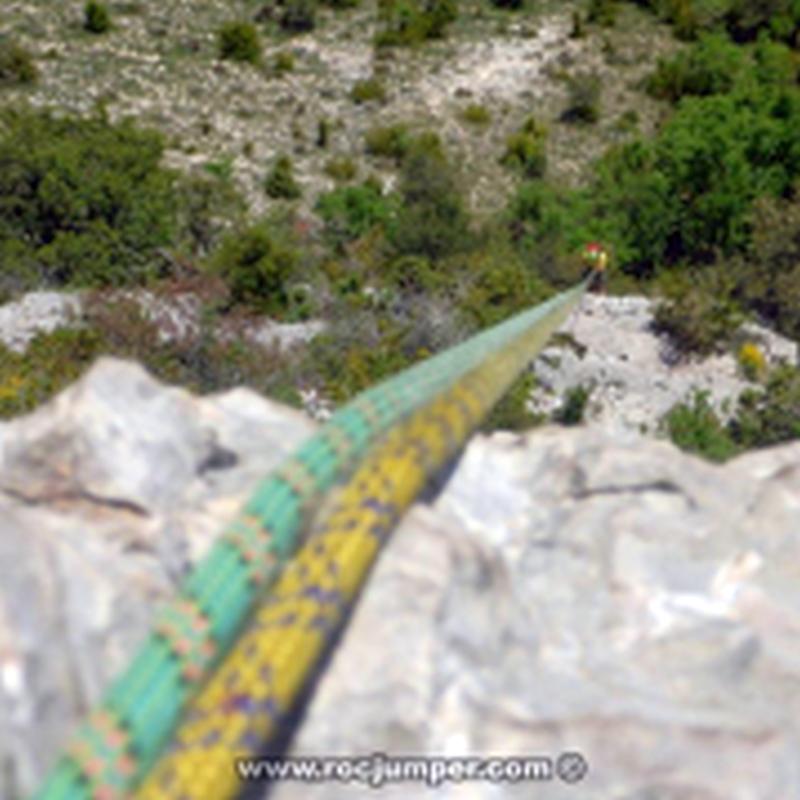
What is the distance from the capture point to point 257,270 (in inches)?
736

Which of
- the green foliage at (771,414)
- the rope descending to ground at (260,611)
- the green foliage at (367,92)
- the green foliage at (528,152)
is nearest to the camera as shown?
the rope descending to ground at (260,611)

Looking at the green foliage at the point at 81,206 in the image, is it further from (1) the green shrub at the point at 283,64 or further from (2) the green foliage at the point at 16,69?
(1) the green shrub at the point at 283,64

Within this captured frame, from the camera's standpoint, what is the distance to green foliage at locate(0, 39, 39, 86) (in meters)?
31.1

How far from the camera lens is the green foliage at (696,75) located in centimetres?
3384

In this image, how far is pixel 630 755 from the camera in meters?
3.74

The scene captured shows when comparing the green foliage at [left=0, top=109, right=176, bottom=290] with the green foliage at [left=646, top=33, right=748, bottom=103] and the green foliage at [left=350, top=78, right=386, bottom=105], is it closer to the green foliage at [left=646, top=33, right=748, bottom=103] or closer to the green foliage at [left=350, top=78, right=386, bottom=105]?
the green foliage at [left=350, top=78, right=386, bottom=105]

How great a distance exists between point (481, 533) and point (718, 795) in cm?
131

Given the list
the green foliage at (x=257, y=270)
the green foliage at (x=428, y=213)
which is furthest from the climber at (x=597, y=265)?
the green foliage at (x=257, y=270)

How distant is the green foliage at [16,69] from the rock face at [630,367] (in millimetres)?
18498

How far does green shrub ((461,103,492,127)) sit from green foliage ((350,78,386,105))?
7.34 ft

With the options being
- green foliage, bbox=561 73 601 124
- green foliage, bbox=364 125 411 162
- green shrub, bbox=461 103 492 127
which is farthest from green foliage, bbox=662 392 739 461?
green foliage, bbox=561 73 601 124

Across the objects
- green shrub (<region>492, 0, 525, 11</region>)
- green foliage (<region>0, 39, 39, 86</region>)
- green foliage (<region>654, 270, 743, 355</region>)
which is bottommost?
green shrub (<region>492, 0, 525, 11</region>)

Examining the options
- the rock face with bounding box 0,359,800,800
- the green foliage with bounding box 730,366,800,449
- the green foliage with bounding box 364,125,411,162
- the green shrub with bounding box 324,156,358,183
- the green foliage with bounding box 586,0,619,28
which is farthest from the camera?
the green foliage with bounding box 586,0,619,28

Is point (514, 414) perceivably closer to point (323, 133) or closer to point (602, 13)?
point (323, 133)
